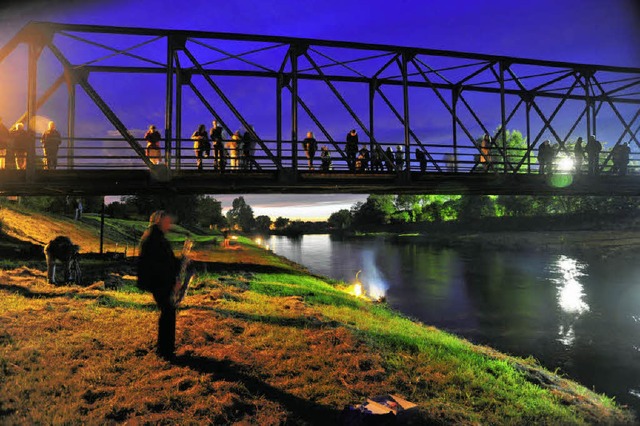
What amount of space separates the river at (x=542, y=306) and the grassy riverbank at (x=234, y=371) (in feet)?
17.7

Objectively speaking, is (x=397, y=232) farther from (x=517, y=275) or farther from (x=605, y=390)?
(x=605, y=390)

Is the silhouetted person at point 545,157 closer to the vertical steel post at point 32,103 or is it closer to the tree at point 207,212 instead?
the vertical steel post at point 32,103

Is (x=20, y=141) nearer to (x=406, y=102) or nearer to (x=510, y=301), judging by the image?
(x=406, y=102)

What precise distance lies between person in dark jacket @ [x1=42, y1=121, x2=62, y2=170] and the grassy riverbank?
526 centimetres

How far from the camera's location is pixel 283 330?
10.3 metres

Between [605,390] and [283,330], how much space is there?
33.8 feet

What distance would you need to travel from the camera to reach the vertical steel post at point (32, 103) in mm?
14227

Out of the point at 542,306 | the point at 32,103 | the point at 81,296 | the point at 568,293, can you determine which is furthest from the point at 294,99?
the point at 568,293

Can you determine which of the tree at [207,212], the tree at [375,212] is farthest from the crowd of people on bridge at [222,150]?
the tree at [375,212]

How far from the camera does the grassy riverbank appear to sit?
5.91 metres

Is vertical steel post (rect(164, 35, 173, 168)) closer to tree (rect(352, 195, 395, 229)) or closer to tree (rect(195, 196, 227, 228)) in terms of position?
tree (rect(195, 196, 227, 228))

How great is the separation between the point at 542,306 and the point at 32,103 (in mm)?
28901

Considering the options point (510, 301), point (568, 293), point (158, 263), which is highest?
point (158, 263)

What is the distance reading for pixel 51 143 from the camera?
15516 mm
